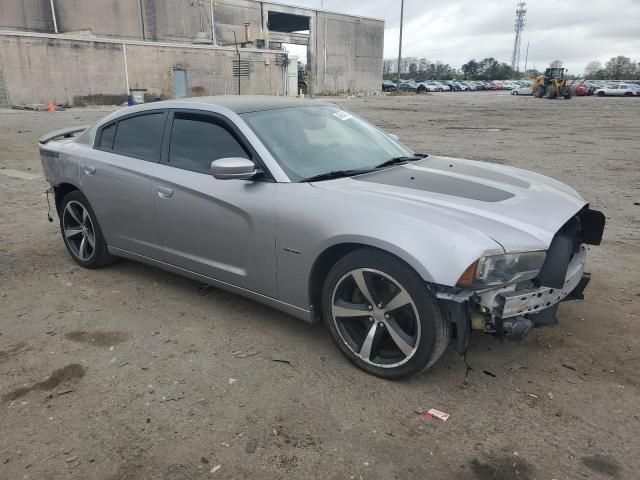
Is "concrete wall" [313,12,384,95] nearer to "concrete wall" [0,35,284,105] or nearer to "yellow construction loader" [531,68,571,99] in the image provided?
"concrete wall" [0,35,284,105]

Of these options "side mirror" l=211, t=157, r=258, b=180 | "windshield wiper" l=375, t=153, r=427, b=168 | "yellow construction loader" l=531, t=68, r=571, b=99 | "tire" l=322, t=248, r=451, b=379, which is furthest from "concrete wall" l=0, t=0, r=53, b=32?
"tire" l=322, t=248, r=451, b=379

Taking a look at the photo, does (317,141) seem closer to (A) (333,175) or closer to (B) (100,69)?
(A) (333,175)

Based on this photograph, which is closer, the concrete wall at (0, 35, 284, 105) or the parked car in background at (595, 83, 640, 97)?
the concrete wall at (0, 35, 284, 105)

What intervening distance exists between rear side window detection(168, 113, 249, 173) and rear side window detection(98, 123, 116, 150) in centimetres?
85

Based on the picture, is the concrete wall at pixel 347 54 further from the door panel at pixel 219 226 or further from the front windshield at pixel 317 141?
the door panel at pixel 219 226

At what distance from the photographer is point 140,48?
3406 centimetres

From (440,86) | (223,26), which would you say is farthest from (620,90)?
(223,26)

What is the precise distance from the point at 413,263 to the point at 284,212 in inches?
36.5

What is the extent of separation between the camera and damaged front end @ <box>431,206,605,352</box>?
264 centimetres

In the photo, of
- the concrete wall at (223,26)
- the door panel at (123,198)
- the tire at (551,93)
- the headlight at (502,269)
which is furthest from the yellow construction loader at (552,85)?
the headlight at (502,269)

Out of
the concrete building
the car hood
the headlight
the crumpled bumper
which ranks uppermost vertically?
the concrete building

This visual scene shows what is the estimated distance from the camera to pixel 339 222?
297cm

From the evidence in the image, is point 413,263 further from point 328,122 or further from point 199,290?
point 199,290

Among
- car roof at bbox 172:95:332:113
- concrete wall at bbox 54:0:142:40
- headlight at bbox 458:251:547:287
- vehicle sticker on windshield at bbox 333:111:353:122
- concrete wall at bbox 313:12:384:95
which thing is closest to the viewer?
headlight at bbox 458:251:547:287
